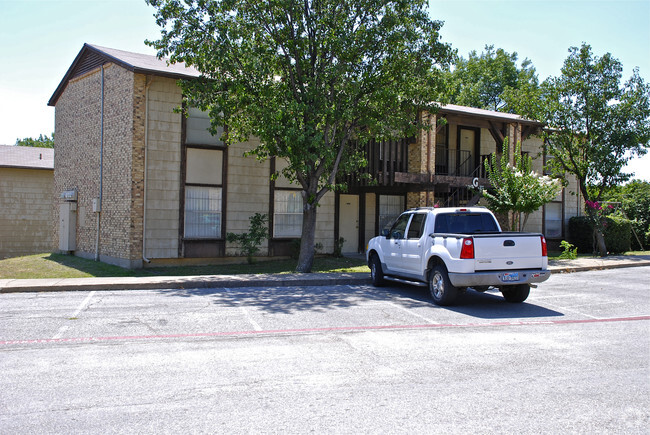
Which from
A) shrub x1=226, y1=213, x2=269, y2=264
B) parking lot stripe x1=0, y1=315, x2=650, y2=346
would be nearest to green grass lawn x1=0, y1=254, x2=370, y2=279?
shrub x1=226, y1=213, x2=269, y2=264

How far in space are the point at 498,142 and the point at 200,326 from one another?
18.3 m

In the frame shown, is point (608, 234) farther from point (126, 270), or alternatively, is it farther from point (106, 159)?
point (106, 159)

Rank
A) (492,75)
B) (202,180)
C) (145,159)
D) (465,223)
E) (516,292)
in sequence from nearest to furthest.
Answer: (516,292) → (465,223) → (145,159) → (202,180) → (492,75)

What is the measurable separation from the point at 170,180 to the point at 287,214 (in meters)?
4.25

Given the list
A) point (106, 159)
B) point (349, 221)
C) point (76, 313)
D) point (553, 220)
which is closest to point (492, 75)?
point (553, 220)

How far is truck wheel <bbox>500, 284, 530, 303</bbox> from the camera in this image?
10836 mm

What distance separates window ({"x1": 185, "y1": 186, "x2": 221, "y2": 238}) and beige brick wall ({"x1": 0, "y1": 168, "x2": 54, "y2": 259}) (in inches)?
494

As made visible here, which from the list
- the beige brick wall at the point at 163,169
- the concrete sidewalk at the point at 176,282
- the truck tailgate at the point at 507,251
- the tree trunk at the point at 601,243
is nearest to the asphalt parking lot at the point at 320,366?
the truck tailgate at the point at 507,251

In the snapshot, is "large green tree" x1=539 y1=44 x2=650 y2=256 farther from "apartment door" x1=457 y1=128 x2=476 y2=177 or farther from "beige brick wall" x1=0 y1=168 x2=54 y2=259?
"beige brick wall" x1=0 y1=168 x2=54 y2=259

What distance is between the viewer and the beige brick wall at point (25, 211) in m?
25.4

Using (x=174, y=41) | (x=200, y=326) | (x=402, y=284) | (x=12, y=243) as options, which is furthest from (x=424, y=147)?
(x=12, y=243)

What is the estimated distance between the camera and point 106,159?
18.2 m

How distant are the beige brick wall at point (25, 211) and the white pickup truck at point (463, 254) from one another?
2041 cm

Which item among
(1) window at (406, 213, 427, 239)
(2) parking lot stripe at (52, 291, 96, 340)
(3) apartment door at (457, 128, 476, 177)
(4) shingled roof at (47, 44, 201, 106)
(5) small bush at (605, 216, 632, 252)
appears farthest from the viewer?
(3) apartment door at (457, 128, 476, 177)
